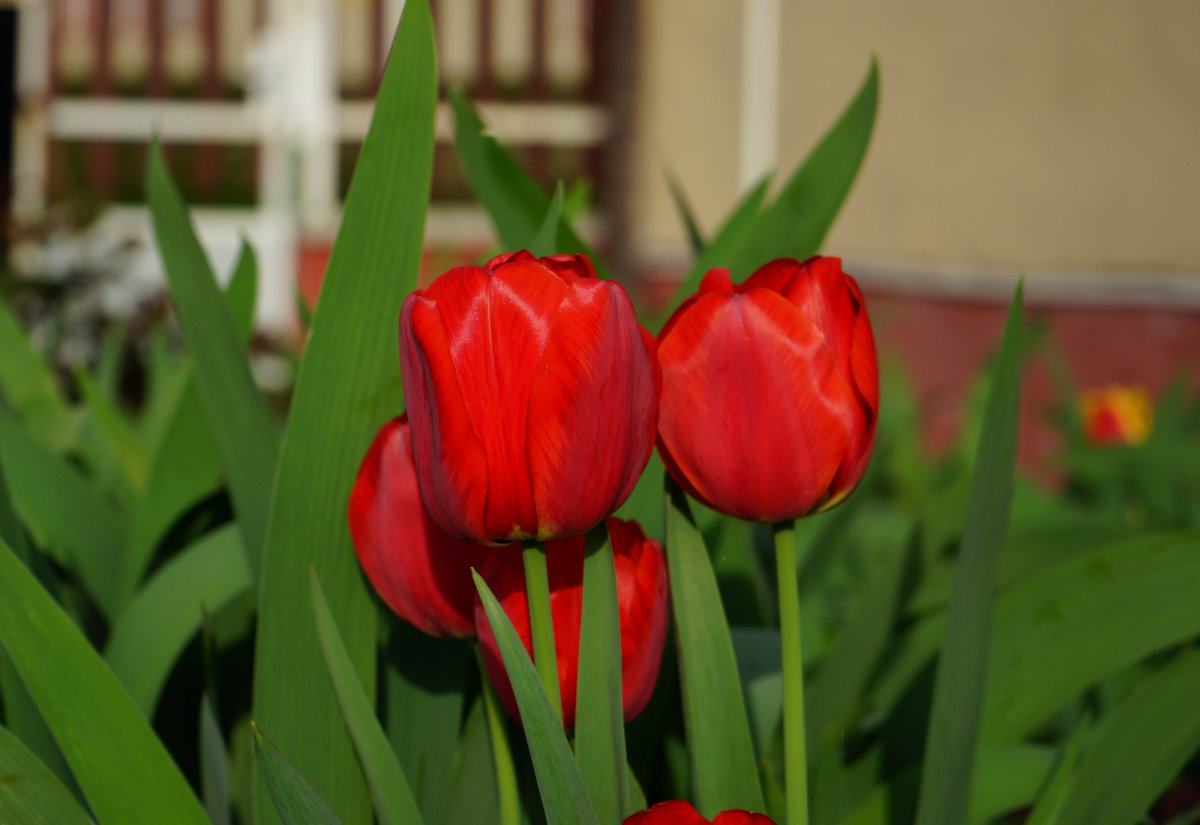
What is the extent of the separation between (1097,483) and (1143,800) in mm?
1554

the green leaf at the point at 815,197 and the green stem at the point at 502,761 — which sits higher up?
the green leaf at the point at 815,197

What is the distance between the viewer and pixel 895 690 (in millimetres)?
750

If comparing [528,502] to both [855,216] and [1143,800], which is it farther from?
[855,216]

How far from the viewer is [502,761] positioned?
0.47 m

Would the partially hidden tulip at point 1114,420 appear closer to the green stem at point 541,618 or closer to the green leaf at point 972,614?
the green leaf at point 972,614

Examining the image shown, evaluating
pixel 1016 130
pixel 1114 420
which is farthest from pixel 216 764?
pixel 1016 130

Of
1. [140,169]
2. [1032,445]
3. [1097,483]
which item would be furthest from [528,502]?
[140,169]

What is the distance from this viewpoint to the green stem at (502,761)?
47 centimetres

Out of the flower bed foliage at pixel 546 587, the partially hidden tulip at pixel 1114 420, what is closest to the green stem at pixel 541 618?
the flower bed foliage at pixel 546 587

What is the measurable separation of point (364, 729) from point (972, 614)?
0.23m

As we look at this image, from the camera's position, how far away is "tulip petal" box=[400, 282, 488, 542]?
40cm

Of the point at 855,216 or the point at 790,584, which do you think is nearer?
the point at 790,584

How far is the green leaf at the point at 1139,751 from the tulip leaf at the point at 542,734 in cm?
24

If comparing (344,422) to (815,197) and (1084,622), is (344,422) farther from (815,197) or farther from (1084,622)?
(1084,622)
